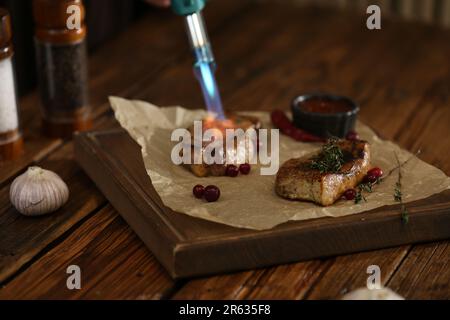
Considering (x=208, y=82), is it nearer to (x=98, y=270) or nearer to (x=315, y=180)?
(x=315, y=180)

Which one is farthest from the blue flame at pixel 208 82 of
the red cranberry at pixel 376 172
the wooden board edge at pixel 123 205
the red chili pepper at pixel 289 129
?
the red cranberry at pixel 376 172

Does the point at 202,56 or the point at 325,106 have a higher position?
the point at 202,56

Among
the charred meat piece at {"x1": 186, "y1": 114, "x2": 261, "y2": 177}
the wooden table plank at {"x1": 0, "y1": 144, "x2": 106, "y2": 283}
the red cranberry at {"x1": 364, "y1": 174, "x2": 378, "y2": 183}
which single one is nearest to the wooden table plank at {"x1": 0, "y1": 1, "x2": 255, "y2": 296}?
the wooden table plank at {"x1": 0, "y1": 144, "x2": 106, "y2": 283}

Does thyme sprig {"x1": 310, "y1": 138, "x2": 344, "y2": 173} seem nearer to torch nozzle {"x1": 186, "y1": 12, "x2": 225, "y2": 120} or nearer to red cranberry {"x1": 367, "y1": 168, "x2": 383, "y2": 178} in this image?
red cranberry {"x1": 367, "y1": 168, "x2": 383, "y2": 178}

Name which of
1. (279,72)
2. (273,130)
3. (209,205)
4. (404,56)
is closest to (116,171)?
(209,205)

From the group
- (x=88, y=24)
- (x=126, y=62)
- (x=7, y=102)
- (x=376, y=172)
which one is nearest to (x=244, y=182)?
(x=376, y=172)

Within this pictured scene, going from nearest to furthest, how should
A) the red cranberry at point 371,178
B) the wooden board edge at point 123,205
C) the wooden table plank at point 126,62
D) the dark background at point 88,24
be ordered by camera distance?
the wooden board edge at point 123,205 < the red cranberry at point 371,178 < the wooden table plank at point 126,62 < the dark background at point 88,24

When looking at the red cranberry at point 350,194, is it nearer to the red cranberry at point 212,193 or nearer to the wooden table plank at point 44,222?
the red cranberry at point 212,193
